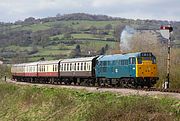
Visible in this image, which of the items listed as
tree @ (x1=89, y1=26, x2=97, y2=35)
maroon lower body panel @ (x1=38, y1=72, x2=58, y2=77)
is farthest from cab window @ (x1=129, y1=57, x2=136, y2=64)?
tree @ (x1=89, y1=26, x2=97, y2=35)

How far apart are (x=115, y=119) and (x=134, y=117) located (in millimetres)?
1309

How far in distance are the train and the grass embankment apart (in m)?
6.12

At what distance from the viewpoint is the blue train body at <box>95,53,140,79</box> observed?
3447cm

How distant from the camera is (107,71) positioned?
127 ft

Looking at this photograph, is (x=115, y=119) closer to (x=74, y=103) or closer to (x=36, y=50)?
(x=74, y=103)

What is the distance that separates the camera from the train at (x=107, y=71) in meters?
34.0

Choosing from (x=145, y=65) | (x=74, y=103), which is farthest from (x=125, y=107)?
(x=145, y=65)

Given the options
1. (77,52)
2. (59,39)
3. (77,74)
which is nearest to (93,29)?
(59,39)

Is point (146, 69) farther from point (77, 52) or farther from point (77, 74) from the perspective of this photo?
point (77, 52)

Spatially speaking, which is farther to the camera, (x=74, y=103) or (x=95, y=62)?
(x=95, y=62)

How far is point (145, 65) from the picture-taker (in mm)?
34000

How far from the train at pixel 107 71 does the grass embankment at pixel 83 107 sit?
612 cm

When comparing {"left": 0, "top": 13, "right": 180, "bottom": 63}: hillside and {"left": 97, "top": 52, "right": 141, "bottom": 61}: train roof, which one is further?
{"left": 0, "top": 13, "right": 180, "bottom": 63}: hillside

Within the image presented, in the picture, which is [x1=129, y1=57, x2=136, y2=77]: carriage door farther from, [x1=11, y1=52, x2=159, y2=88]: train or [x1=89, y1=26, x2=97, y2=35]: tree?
[x1=89, y1=26, x2=97, y2=35]: tree
